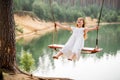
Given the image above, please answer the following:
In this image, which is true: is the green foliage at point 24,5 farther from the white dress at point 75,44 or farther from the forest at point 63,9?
the white dress at point 75,44

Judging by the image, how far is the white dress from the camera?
267 inches

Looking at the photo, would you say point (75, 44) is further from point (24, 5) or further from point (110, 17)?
point (110, 17)

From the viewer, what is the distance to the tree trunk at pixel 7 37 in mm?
7230

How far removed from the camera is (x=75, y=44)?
683 cm

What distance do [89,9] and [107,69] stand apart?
3332 centimetres

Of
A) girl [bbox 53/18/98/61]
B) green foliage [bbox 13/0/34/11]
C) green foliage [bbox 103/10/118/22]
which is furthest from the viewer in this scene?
green foliage [bbox 103/10/118/22]

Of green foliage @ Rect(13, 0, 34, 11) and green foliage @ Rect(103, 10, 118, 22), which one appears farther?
green foliage @ Rect(103, 10, 118, 22)

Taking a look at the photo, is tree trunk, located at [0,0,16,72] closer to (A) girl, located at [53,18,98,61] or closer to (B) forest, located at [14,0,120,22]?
(A) girl, located at [53,18,98,61]

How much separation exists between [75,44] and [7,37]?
1.50 meters

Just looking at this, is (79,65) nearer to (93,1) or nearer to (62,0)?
(62,0)

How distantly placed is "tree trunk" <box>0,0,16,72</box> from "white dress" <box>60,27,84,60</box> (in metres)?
1.20

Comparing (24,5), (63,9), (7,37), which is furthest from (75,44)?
(63,9)

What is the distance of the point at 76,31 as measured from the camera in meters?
6.91

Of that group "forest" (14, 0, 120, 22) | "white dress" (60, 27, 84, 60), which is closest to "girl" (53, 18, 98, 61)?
"white dress" (60, 27, 84, 60)
